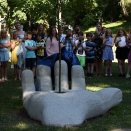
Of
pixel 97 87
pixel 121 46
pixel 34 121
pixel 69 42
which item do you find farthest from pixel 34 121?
pixel 121 46

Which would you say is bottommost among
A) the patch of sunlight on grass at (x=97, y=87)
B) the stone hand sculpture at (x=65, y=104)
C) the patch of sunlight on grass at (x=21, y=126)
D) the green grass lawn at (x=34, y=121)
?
the patch of sunlight on grass at (x=97, y=87)

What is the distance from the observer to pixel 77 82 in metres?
5.73

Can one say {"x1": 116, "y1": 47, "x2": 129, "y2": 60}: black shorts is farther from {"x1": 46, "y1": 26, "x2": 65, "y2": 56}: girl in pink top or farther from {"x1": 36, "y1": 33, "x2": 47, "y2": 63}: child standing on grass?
{"x1": 46, "y1": 26, "x2": 65, "y2": 56}: girl in pink top

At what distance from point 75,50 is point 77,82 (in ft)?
14.4

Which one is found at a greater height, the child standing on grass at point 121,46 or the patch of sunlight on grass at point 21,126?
the child standing on grass at point 121,46

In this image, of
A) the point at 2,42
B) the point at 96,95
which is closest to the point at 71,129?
the point at 96,95

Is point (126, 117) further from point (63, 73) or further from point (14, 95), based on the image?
point (14, 95)

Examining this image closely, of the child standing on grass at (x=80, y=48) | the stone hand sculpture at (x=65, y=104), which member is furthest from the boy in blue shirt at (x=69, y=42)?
the stone hand sculpture at (x=65, y=104)

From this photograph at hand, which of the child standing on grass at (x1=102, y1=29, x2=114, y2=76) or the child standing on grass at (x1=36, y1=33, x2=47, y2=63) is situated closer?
the child standing on grass at (x1=36, y1=33, x2=47, y2=63)

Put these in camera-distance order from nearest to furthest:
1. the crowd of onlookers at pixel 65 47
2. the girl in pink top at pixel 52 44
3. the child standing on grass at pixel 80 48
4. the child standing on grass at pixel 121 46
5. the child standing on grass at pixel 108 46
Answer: the girl in pink top at pixel 52 44
the crowd of onlookers at pixel 65 47
the child standing on grass at pixel 121 46
the child standing on grass at pixel 108 46
the child standing on grass at pixel 80 48

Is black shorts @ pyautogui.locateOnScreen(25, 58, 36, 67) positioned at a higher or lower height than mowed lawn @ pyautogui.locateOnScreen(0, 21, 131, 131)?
higher

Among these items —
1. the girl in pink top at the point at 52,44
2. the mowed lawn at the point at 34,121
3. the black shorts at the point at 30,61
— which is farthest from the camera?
the black shorts at the point at 30,61

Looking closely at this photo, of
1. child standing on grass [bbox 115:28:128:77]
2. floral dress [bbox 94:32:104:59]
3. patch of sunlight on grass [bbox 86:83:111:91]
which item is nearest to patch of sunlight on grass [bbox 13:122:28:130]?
patch of sunlight on grass [bbox 86:83:111:91]

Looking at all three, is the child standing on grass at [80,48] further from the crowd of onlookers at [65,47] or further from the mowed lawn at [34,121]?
the mowed lawn at [34,121]
